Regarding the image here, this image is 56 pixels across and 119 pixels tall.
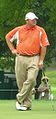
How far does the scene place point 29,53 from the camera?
1030 centimetres

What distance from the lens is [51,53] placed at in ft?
78.9

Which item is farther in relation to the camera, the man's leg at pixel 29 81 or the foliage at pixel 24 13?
the foliage at pixel 24 13

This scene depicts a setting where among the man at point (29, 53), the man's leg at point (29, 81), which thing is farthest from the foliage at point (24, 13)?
the man's leg at point (29, 81)

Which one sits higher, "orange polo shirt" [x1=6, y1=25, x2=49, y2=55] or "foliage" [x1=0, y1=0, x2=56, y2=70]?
"orange polo shirt" [x1=6, y1=25, x2=49, y2=55]

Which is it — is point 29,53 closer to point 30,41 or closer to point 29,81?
point 30,41

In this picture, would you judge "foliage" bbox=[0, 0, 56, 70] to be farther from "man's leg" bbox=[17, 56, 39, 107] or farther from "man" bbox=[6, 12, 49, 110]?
"man's leg" bbox=[17, 56, 39, 107]

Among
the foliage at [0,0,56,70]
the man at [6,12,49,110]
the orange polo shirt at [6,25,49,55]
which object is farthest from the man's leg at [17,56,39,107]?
the foliage at [0,0,56,70]

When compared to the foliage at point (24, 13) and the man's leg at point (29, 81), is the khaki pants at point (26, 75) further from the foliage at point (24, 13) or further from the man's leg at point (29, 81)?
the foliage at point (24, 13)

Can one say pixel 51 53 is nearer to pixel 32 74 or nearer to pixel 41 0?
pixel 41 0

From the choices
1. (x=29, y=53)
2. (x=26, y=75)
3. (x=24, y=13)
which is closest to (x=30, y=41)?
(x=29, y=53)

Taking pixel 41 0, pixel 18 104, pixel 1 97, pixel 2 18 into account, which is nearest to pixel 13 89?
pixel 1 97

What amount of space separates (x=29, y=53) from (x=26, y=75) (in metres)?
0.50

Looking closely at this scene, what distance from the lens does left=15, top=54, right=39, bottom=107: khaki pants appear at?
10.3 metres

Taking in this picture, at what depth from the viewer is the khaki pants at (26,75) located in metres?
10.3
